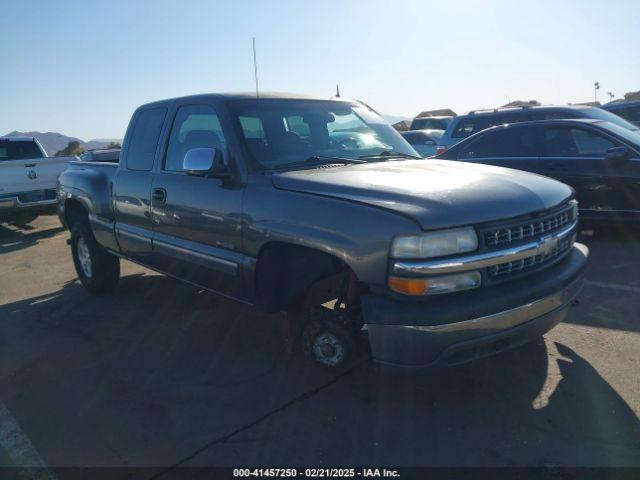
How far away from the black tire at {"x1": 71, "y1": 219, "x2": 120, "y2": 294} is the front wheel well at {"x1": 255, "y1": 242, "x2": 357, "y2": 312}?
2.94m

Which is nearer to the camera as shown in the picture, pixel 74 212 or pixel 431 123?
pixel 74 212

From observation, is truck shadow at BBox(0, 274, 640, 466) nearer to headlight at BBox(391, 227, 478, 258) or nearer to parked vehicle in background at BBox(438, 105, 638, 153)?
headlight at BBox(391, 227, 478, 258)

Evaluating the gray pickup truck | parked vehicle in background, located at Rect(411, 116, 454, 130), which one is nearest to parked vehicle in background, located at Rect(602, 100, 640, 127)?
parked vehicle in background, located at Rect(411, 116, 454, 130)

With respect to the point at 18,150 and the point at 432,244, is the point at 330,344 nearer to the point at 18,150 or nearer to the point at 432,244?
the point at 432,244

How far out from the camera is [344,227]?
284 centimetres

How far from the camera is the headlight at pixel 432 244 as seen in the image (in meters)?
2.64

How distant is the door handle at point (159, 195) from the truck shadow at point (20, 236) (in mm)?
5588

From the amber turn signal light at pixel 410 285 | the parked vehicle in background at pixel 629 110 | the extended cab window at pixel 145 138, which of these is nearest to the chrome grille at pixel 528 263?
the amber turn signal light at pixel 410 285

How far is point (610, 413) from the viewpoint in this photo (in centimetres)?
295

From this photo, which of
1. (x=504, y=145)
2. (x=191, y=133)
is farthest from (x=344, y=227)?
(x=504, y=145)

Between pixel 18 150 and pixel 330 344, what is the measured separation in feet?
35.2

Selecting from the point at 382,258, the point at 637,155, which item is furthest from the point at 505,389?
the point at 637,155

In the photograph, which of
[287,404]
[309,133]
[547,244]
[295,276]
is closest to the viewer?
[547,244]

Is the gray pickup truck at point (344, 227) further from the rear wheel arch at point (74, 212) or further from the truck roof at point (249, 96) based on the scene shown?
the rear wheel arch at point (74, 212)
